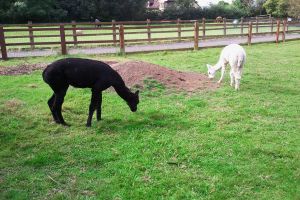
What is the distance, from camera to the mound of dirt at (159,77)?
31.0 feet

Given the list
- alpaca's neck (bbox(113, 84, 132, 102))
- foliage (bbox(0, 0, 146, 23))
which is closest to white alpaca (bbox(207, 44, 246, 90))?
alpaca's neck (bbox(113, 84, 132, 102))

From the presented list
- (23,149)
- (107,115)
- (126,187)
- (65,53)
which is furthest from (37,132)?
(65,53)

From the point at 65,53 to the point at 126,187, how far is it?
12327 mm

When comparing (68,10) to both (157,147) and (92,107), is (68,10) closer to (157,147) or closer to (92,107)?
(92,107)

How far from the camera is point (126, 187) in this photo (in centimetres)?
459

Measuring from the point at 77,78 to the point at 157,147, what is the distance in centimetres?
191

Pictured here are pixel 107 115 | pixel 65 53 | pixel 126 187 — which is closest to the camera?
pixel 126 187

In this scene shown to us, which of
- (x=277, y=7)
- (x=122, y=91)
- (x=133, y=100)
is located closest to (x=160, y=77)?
(x=133, y=100)

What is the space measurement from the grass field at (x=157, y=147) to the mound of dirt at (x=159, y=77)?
0.48m

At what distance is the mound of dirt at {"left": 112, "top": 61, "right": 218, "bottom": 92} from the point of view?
31.0ft

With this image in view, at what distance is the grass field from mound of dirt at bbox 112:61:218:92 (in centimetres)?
48

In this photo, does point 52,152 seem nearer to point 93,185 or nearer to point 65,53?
point 93,185

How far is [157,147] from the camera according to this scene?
577 centimetres

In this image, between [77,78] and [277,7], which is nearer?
[77,78]
